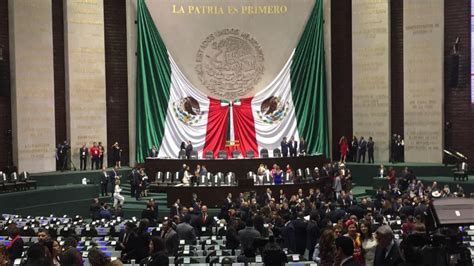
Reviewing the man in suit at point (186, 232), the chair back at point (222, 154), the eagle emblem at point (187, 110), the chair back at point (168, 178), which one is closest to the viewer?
the man in suit at point (186, 232)

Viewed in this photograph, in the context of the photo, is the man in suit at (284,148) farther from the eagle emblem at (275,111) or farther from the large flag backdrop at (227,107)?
the eagle emblem at (275,111)

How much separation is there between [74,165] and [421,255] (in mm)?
28484

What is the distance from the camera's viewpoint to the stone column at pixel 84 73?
1426 inches

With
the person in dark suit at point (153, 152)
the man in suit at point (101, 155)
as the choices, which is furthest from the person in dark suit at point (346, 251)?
the man in suit at point (101, 155)

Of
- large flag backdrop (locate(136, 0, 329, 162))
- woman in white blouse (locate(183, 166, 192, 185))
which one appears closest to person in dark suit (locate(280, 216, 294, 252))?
woman in white blouse (locate(183, 166, 192, 185))

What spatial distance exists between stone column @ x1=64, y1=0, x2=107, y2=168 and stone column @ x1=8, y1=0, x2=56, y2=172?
1233mm

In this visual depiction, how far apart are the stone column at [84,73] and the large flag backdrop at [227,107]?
1693 mm

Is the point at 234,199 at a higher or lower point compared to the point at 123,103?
lower

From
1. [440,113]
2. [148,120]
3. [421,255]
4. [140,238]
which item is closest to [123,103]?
[148,120]

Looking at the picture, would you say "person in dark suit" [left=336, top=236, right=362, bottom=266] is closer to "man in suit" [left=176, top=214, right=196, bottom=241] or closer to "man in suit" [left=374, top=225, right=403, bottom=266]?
"man in suit" [left=374, top=225, right=403, bottom=266]

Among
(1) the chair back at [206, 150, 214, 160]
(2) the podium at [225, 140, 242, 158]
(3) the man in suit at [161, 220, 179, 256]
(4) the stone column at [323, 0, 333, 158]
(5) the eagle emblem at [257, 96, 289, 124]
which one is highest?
(4) the stone column at [323, 0, 333, 158]

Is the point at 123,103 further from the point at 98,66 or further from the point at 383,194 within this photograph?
the point at 383,194

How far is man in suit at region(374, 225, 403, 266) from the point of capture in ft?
32.3

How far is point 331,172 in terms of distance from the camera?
32.2 m
